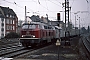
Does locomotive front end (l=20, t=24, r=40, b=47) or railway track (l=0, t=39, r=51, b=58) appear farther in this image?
locomotive front end (l=20, t=24, r=40, b=47)

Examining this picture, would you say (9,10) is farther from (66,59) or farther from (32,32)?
(66,59)

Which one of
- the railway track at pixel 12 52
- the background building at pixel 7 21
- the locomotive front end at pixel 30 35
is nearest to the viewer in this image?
the railway track at pixel 12 52

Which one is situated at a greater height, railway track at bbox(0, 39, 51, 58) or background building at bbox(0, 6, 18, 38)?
background building at bbox(0, 6, 18, 38)

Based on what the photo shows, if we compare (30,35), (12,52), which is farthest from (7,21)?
(12,52)

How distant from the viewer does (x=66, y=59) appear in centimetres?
1366

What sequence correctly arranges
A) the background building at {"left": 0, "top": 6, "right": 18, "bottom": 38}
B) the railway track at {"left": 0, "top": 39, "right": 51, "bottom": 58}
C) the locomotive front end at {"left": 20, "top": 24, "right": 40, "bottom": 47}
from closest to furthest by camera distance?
the railway track at {"left": 0, "top": 39, "right": 51, "bottom": 58}, the locomotive front end at {"left": 20, "top": 24, "right": 40, "bottom": 47}, the background building at {"left": 0, "top": 6, "right": 18, "bottom": 38}

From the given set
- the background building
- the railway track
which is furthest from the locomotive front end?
the background building

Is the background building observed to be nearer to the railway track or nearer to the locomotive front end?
the locomotive front end

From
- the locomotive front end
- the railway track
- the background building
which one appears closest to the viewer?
the railway track

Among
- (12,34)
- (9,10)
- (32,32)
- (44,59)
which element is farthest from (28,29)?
(9,10)

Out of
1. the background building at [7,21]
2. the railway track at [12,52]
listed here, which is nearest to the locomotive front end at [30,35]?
the railway track at [12,52]

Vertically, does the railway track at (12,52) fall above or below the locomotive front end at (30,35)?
below

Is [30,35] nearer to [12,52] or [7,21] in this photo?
[12,52]

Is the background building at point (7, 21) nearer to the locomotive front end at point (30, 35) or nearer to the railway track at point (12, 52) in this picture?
the locomotive front end at point (30, 35)
